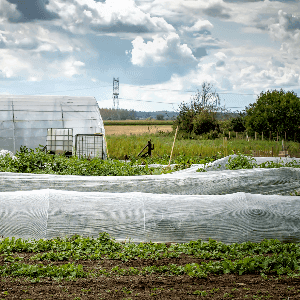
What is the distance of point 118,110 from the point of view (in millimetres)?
43062

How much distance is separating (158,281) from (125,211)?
1572 mm

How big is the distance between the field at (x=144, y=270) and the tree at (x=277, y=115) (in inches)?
793

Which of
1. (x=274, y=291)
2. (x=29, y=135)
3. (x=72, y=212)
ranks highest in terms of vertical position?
(x=29, y=135)

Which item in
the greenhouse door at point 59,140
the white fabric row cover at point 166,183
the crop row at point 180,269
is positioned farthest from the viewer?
the greenhouse door at point 59,140

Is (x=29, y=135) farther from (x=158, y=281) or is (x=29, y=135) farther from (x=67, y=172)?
(x=158, y=281)

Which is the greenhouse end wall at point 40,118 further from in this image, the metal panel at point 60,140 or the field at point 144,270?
the field at point 144,270

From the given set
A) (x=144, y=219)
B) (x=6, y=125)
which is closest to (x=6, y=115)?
(x=6, y=125)

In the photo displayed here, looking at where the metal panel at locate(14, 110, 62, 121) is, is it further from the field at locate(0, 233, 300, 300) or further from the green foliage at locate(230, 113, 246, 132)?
the green foliage at locate(230, 113, 246, 132)

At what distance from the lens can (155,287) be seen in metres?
3.37

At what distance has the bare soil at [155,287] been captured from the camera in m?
3.16

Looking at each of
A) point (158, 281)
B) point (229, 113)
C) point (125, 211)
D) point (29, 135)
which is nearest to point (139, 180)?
point (125, 211)

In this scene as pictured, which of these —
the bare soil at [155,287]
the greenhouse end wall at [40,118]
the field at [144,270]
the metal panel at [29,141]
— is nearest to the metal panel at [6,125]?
the greenhouse end wall at [40,118]

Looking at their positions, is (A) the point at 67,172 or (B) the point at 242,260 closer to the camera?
(B) the point at 242,260

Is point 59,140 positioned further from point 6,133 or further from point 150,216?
point 150,216
